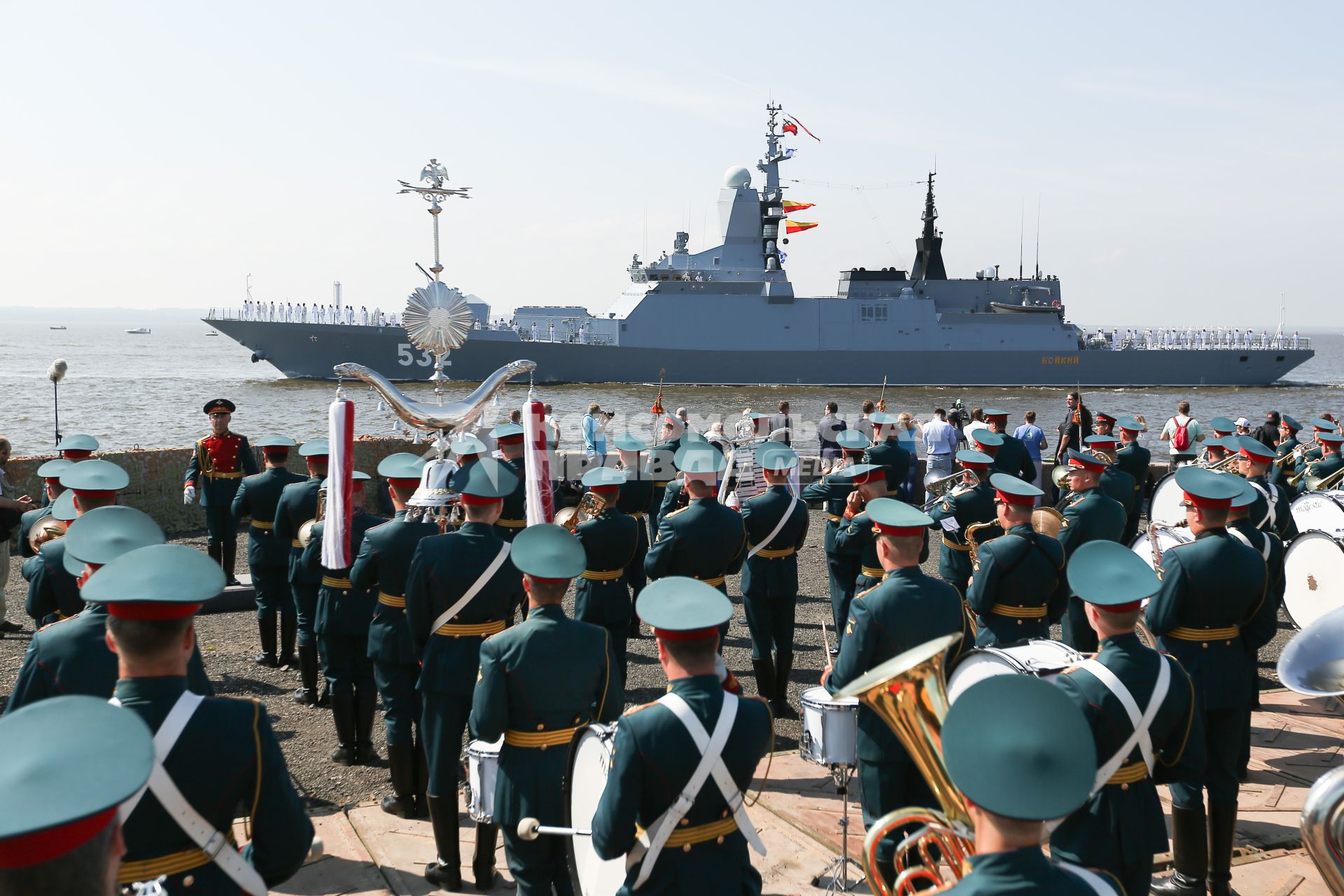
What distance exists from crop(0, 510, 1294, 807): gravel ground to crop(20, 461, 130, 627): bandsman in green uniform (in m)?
1.60

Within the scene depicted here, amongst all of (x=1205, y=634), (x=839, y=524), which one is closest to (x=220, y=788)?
(x=1205, y=634)

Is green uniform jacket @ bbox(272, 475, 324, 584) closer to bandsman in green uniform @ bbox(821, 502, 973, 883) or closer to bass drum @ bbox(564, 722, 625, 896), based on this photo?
bass drum @ bbox(564, 722, 625, 896)

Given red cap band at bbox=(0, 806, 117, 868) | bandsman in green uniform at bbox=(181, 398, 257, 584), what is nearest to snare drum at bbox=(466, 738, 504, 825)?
red cap band at bbox=(0, 806, 117, 868)

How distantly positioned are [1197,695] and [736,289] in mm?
40265

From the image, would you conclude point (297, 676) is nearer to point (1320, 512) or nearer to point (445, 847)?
point (445, 847)

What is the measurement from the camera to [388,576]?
5.05m

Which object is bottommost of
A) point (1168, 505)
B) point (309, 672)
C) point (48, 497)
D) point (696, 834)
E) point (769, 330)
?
point (309, 672)

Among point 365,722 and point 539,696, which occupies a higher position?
point 539,696

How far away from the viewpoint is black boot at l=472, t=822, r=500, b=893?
4.23 m

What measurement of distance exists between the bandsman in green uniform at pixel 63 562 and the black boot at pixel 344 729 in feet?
5.14

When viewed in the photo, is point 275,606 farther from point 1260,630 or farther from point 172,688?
point 1260,630

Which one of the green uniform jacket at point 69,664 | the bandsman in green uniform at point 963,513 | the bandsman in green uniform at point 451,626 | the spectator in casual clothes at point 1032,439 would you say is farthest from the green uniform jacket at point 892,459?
the green uniform jacket at point 69,664

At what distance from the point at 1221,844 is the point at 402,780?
3.85 m

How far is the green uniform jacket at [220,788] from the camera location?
7.52 ft
